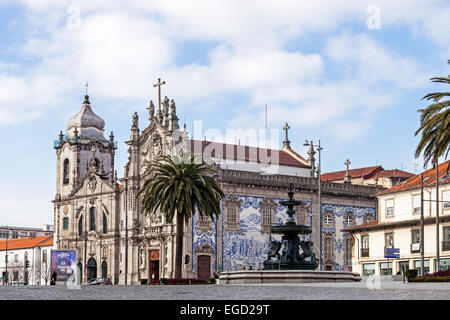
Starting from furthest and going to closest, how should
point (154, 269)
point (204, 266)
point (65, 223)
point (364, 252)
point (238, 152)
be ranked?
1. point (65, 223)
2. point (238, 152)
3. point (154, 269)
4. point (204, 266)
5. point (364, 252)

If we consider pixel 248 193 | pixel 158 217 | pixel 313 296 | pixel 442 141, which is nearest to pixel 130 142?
pixel 158 217

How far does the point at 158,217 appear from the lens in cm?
7856

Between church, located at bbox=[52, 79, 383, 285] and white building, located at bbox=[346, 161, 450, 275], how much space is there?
3.82m

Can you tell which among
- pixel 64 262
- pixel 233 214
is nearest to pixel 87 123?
pixel 64 262

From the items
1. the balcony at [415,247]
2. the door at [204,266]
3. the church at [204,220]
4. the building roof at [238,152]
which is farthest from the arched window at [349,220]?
Result: the balcony at [415,247]

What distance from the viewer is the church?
7538 cm

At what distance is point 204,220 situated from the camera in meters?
75.1

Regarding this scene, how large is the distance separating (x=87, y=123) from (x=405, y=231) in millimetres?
49710

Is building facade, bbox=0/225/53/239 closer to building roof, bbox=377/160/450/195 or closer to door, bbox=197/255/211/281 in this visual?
door, bbox=197/255/211/281

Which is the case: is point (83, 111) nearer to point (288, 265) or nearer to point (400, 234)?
point (400, 234)

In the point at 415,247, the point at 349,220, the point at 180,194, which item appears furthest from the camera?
the point at 349,220

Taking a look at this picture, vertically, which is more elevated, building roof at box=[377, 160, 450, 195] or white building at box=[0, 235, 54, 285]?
building roof at box=[377, 160, 450, 195]

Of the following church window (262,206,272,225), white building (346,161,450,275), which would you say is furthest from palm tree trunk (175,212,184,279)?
church window (262,206,272,225)

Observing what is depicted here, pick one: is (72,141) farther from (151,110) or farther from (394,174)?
(394,174)
